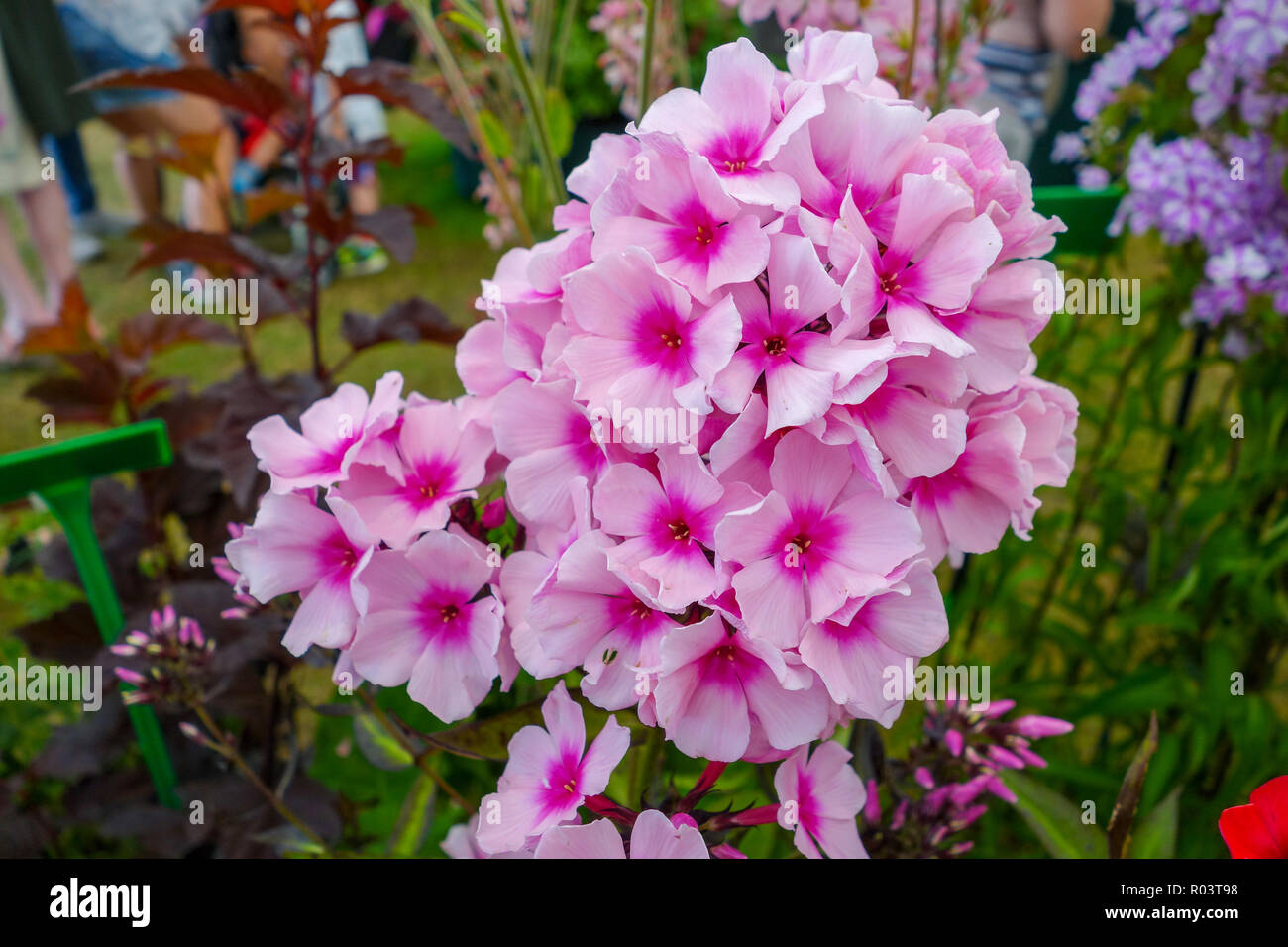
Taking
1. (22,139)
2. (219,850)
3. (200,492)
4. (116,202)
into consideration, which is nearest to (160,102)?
(22,139)

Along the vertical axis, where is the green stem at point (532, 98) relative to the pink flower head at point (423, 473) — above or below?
Result: above

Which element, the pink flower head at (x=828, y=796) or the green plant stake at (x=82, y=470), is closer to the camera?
the pink flower head at (x=828, y=796)

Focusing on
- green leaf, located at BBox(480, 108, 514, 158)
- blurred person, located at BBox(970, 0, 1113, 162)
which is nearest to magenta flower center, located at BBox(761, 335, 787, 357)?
green leaf, located at BBox(480, 108, 514, 158)

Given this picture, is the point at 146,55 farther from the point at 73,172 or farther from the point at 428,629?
the point at 428,629

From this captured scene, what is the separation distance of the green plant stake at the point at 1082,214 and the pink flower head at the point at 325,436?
50 cm

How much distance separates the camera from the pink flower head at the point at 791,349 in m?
0.41

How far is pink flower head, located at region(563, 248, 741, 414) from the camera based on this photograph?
433 millimetres

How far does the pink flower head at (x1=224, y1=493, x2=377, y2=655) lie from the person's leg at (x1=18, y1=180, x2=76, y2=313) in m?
2.73

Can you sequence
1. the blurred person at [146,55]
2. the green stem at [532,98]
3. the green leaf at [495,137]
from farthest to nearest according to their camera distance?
the blurred person at [146,55], the green leaf at [495,137], the green stem at [532,98]

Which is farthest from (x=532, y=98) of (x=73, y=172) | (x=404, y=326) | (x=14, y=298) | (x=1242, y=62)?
(x=73, y=172)

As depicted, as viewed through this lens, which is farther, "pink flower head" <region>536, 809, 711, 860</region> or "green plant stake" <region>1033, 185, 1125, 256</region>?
"green plant stake" <region>1033, 185, 1125, 256</region>

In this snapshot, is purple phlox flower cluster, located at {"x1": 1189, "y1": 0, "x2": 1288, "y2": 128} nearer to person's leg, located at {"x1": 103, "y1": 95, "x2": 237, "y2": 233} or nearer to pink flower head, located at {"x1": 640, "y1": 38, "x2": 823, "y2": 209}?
pink flower head, located at {"x1": 640, "y1": 38, "x2": 823, "y2": 209}

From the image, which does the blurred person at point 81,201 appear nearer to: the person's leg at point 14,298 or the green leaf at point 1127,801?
the person's leg at point 14,298

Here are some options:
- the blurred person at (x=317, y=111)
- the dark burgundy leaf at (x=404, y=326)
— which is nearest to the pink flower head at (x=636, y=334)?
the dark burgundy leaf at (x=404, y=326)
